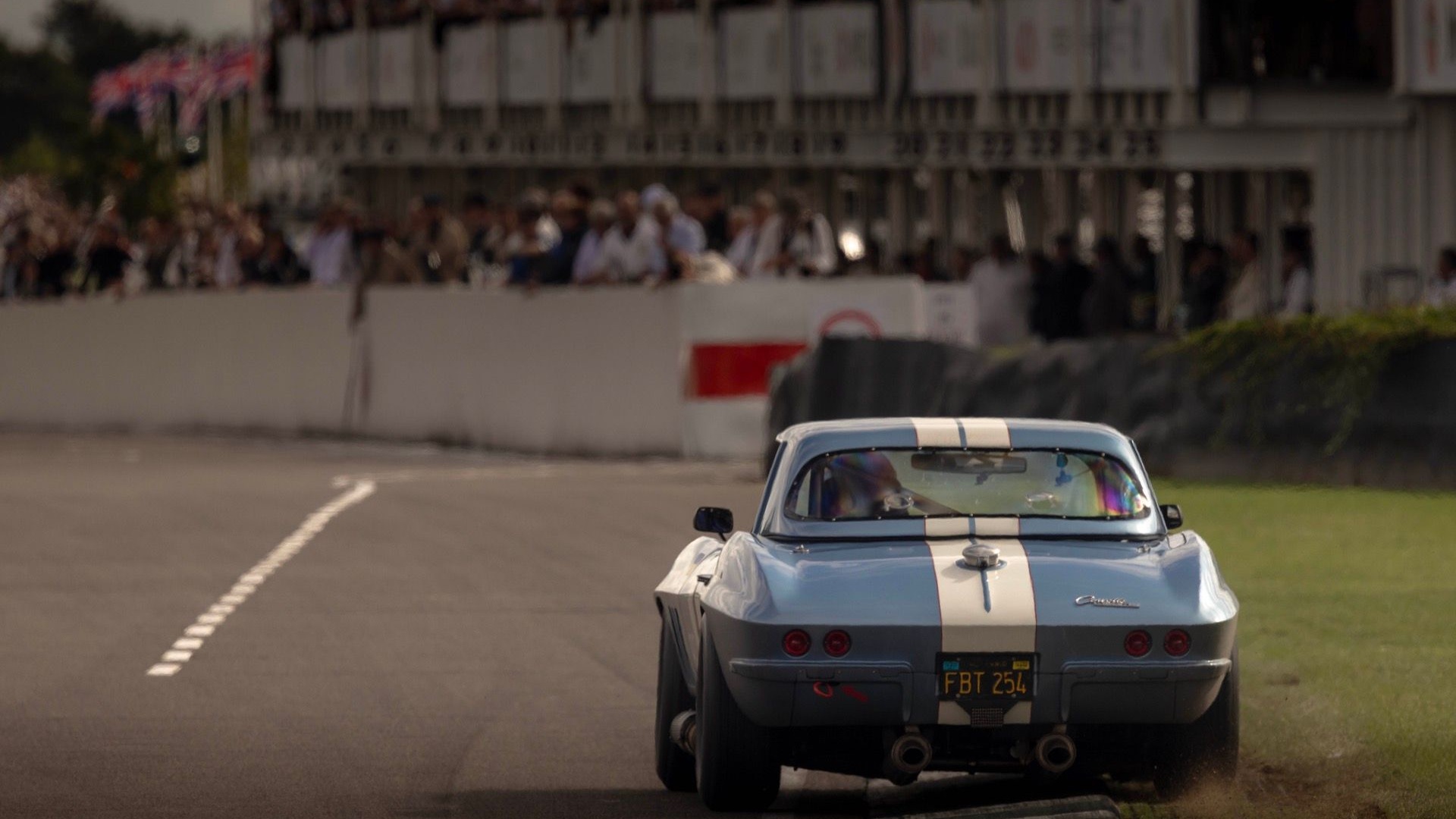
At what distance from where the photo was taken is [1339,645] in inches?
460

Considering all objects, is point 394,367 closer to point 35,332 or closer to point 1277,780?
point 35,332

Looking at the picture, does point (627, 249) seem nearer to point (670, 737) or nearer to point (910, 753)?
point (670, 737)

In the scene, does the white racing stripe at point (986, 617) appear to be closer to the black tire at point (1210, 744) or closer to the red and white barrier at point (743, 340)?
the black tire at point (1210, 744)

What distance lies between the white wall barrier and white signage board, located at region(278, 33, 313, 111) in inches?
740

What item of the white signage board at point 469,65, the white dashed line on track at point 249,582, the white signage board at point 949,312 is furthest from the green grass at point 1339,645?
the white signage board at point 469,65

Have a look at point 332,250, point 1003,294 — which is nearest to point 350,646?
point 1003,294

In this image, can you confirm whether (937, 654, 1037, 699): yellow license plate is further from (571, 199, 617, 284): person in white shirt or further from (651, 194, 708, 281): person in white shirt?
(571, 199, 617, 284): person in white shirt

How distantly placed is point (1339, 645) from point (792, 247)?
12.5 metres

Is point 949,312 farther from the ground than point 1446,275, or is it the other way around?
point 1446,275

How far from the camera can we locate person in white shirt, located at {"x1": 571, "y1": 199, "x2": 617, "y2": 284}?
24.2m

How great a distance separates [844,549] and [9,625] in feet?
21.2

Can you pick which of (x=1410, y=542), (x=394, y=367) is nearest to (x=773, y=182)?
(x=394, y=367)

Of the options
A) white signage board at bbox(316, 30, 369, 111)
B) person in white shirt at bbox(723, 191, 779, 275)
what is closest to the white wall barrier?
person in white shirt at bbox(723, 191, 779, 275)

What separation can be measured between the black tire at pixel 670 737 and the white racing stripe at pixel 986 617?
4.11ft
